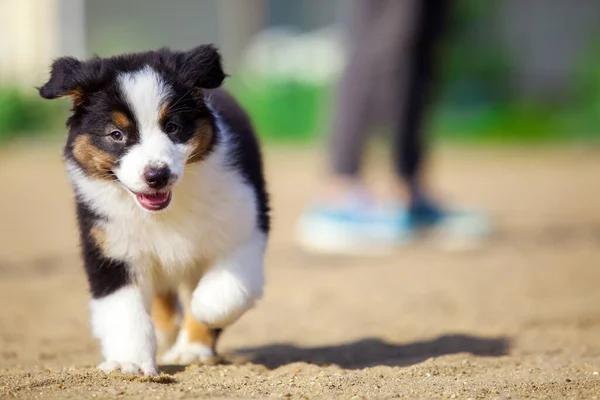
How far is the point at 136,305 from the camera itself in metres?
3.68

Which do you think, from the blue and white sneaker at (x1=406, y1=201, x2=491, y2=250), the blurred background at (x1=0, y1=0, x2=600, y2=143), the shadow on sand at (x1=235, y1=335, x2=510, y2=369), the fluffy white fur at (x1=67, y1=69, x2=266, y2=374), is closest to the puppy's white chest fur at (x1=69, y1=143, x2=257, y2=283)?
the fluffy white fur at (x1=67, y1=69, x2=266, y2=374)

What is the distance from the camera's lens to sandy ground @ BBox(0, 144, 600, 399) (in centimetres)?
327

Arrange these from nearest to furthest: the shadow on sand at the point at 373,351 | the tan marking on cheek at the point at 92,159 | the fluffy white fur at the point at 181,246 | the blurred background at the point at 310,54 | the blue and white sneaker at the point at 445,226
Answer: the tan marking on cheek at the point at 92,159
the fluffy white fur at the point at 181,246
the shadow on sand at the point at 373,351
the blue and white sneaker at the point at 445,226
the blurred background at the point at 310,54

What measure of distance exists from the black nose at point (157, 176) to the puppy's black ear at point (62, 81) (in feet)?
1.55

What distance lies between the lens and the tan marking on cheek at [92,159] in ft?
11.6

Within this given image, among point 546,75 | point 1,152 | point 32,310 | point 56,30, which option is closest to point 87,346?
point 32,310

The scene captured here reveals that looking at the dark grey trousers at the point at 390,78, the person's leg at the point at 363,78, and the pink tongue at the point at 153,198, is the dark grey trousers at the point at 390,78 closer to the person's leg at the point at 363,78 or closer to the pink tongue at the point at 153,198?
the person's leg at the point at 363,78

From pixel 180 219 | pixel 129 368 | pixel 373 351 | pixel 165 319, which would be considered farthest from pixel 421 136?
pixel 129 368

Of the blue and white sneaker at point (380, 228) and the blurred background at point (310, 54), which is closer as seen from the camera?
the blue and white sneaker at point (380, 228)

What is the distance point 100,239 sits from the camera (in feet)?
12.0

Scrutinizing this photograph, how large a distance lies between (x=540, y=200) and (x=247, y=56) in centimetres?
908

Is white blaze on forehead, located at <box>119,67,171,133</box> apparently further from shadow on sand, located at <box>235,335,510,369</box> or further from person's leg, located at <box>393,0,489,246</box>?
person's leg, located at <box>393,0,489,246</box>

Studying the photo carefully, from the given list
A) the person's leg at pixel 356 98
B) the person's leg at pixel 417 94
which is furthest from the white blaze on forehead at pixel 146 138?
the person's leg at pixel 417 94

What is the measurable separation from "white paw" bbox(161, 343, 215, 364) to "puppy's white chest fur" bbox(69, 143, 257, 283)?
1.32 feet
